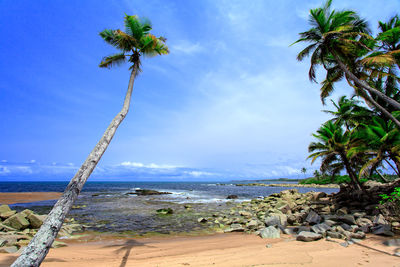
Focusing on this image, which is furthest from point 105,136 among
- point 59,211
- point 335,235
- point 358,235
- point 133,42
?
point 358,235

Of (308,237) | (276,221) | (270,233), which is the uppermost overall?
(308,237)

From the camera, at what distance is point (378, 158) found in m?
12.6

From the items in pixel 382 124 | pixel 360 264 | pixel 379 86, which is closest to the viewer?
pixel 360 264

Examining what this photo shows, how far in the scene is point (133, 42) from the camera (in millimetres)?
8422

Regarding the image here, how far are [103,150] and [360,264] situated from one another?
793cm

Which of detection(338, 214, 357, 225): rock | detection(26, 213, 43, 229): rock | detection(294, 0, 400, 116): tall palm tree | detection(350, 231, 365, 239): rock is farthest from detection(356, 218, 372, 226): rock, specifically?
detection(26, 213, 43, 229): rock

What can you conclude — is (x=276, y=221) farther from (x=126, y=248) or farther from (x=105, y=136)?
(x=105, y=136)

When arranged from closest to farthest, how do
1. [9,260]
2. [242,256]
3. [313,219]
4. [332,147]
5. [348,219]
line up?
[9,260], [242,256], [348,219], [313,219], [332,147]

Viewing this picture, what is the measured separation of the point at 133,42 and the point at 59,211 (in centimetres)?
677

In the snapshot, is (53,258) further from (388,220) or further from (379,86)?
(379,86)

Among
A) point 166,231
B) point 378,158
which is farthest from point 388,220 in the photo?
point 166,231

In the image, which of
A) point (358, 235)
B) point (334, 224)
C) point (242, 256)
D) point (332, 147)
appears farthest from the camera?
point (332, 147)

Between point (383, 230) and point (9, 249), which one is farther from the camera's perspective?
point (383, 230)

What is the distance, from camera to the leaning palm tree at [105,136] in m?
3.85
